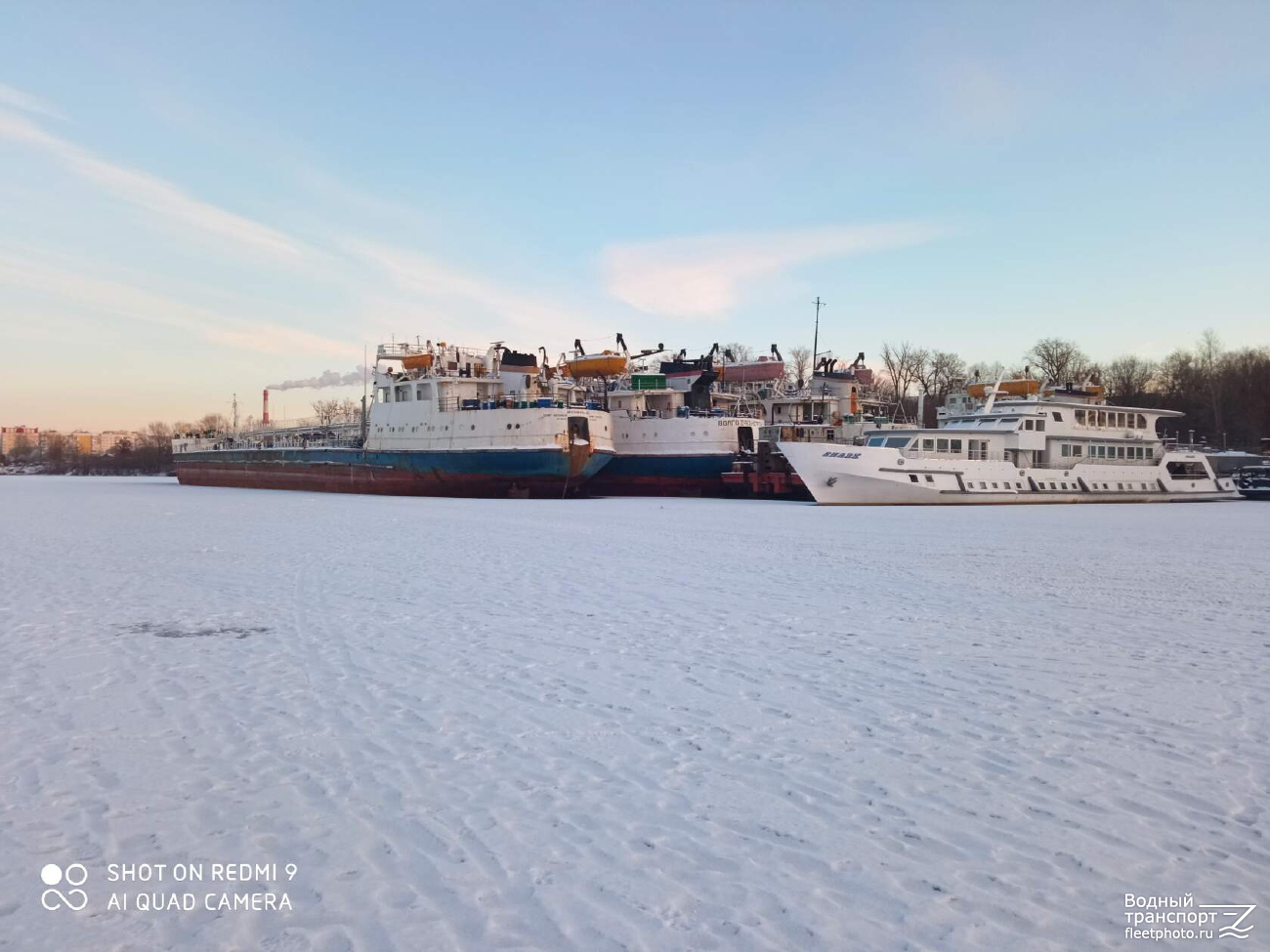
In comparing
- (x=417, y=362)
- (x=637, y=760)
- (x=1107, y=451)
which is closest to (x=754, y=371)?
(x=1107, y=451)

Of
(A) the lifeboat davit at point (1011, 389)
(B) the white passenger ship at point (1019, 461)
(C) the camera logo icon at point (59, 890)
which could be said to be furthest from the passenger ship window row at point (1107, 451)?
(C) the camera logo icon at point (59, 890)

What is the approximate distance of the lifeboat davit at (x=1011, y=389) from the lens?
182ft

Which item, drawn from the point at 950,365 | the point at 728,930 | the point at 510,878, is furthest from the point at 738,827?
the point at 950,365

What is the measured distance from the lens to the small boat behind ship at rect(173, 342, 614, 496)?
4584 cm

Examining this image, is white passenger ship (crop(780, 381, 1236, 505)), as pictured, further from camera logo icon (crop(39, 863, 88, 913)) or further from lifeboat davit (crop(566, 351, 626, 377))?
camera logo icon (crop(39, 863, 88, 913))

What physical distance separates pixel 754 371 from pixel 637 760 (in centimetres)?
5605

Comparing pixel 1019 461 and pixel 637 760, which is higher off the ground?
pixel 1019 461

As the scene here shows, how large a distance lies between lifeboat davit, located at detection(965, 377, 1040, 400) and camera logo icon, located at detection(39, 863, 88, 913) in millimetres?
56817

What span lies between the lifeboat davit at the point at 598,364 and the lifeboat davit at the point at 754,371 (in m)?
8.96

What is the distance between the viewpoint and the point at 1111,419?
49312mm

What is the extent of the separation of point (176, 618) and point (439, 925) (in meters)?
8.95

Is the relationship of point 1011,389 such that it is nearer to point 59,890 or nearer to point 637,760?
point 637,760

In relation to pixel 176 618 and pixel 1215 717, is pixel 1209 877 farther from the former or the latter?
pixel 176 618

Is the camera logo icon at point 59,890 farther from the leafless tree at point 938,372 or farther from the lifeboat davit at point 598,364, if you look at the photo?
the leafless tree at point 938,372
